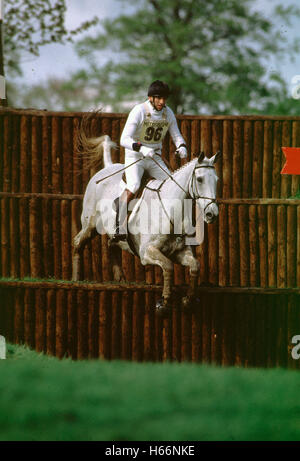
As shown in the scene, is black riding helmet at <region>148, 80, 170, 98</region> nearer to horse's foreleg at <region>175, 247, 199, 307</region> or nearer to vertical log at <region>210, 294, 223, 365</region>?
horse's foreleg at <region>175, 247, 199, 307</region>

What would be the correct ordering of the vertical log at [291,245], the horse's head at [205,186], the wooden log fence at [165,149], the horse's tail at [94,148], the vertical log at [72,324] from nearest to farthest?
1. the horse's head at [205,186]
2. the vertical log at [72,324]
3. the horse's tail at [94,148]
4. the vertical log at [291,245]
5. the wooden log fence at [165,149]

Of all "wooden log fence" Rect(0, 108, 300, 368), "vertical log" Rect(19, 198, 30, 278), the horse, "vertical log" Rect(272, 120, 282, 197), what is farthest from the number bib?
"vertical log" Rect(19, 198, 30, 278)

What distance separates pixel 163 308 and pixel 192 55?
8.79 meters

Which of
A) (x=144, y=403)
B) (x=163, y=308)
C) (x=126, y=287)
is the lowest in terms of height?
(x=144, y=403)

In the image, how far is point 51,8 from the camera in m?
11.2

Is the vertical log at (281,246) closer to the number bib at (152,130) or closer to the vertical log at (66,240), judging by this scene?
the number bib at (152,130)

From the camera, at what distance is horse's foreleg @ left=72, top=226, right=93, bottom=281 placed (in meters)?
9.79

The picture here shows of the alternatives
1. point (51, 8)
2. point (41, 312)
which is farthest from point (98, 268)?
point (51, 8)

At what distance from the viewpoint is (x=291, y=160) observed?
10.2 meters

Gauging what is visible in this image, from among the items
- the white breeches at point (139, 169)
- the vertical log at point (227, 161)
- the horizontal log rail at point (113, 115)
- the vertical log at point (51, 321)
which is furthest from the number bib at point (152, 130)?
the vertical log at point (51, 321)

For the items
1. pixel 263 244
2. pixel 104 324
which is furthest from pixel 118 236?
pixel 263 244

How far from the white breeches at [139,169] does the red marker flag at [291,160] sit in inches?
91.1

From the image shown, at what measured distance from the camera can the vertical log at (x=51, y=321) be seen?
9.09m

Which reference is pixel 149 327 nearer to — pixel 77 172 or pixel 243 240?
pixel 243 240
